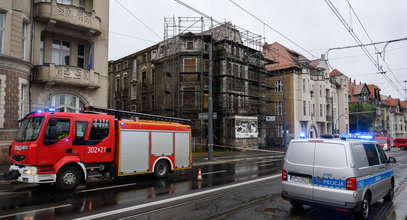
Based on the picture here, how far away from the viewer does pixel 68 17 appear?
59.5 ft

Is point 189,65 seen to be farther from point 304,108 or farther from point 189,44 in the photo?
point 304,108

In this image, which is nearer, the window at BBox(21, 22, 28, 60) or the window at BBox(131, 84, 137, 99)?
the window at BBox(21, 22, 28, 60)

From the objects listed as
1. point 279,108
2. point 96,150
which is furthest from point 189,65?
point 96,150

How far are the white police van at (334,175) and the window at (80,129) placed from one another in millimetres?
7072

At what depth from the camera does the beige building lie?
1571 centimetres

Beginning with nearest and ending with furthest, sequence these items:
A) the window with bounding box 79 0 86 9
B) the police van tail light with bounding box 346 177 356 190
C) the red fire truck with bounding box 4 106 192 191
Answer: the police van tail light with bounding box 346 177 356 190 → the red fire truck with bounding box 4 106 192 191 → the window with bounding box 79 0 86 9

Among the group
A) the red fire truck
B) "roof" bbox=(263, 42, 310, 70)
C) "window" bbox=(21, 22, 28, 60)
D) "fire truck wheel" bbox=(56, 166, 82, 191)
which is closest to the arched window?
"window" bbox=(21, 22, 28, 60)

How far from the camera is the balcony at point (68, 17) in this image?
17.3m

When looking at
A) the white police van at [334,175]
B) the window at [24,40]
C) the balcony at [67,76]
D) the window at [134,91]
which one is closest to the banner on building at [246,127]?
the window at [134,91]

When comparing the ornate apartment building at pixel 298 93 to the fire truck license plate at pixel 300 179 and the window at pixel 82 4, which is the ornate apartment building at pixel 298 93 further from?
the fire truck license plate at pixel 300 179

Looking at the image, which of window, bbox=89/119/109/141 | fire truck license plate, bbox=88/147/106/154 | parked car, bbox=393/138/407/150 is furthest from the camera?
parked car, bbox=393/138/407/150

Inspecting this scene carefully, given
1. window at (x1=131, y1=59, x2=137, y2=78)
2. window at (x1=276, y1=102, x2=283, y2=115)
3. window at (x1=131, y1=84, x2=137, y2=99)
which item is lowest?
window at (x1=276, y1=102, x2=283, y2=115)

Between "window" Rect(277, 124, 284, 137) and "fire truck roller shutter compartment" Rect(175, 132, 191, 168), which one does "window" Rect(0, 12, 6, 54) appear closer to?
"fire truck roller shutter compartment" Rect(175, 132, 191, 168)

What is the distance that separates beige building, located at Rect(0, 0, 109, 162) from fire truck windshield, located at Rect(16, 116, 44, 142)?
7.44 meters
